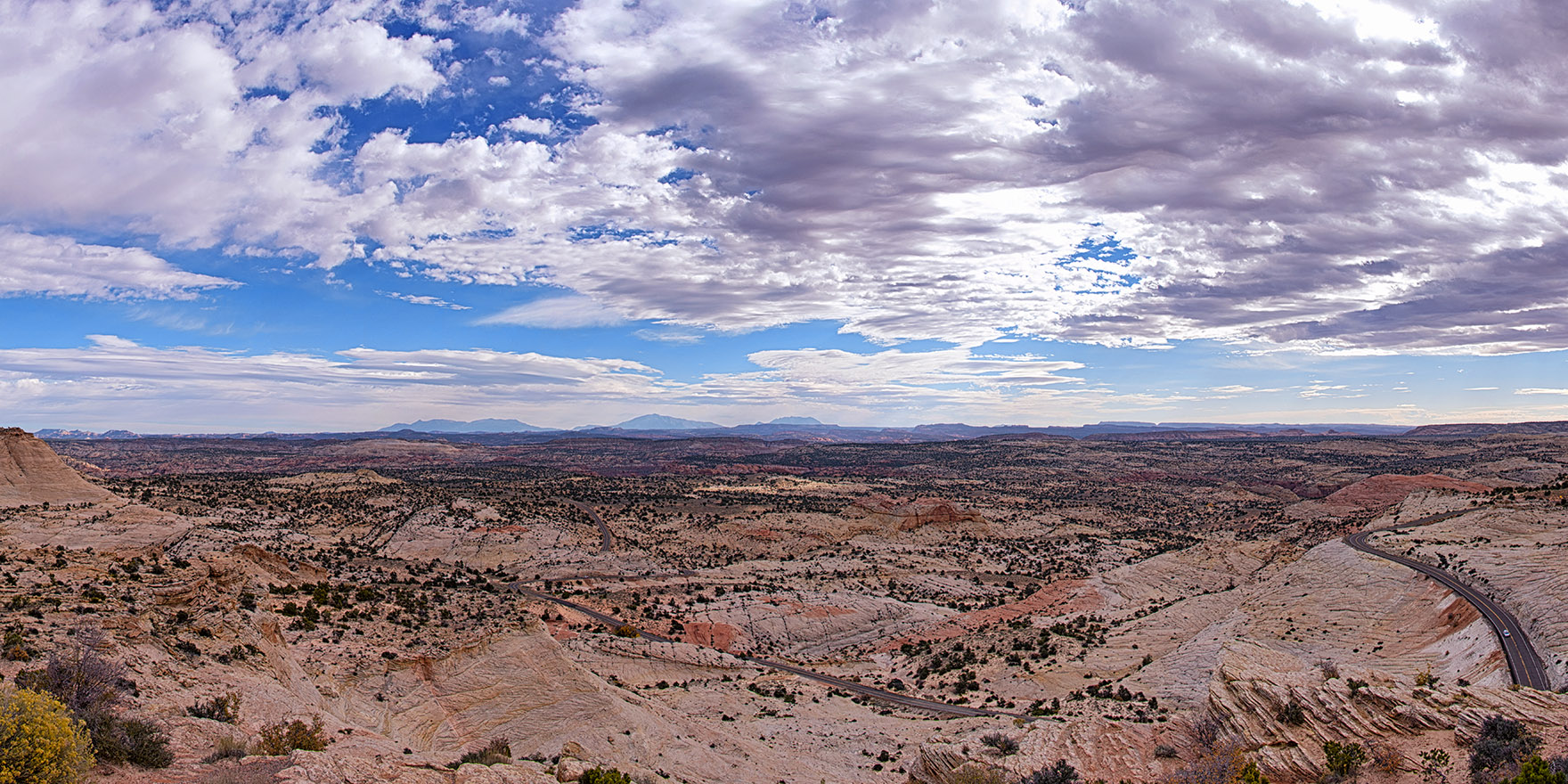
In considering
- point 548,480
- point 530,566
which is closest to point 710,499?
point 548,480

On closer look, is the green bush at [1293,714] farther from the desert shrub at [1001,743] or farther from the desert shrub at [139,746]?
the desert shrub at [139,746]

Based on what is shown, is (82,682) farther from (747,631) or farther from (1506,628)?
(1506,628)

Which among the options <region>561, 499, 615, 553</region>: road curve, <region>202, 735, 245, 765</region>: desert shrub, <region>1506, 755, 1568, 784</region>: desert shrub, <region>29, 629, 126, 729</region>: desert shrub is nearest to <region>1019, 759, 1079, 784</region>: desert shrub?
<region>1506, 755, 1568, 784</region>: desert shrub

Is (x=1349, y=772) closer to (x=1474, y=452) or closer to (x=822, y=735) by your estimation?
(x=822, y=735)

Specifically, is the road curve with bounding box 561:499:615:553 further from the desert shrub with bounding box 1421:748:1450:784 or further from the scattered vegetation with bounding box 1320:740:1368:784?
the desert shrub with bounding box 1421:748:1450:784

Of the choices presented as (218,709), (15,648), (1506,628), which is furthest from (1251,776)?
(15,648)
